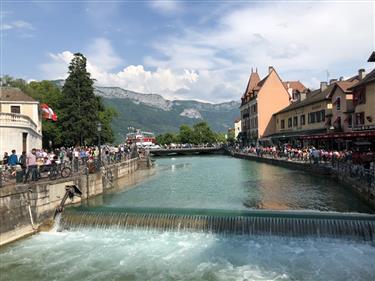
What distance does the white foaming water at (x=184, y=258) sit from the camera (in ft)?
46.2

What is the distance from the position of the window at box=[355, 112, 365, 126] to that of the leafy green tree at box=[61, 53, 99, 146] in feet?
113

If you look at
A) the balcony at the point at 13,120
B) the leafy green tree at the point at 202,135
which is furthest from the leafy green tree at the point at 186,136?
the balcony at the point at 13,120

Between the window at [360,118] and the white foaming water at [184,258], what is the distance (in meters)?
31.6

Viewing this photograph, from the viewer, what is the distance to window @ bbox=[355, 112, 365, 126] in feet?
147

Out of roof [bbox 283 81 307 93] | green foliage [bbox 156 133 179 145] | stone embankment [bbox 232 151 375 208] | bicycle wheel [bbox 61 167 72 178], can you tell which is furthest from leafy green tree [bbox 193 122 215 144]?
bicycle wheel [bbox 61 167 72 178]

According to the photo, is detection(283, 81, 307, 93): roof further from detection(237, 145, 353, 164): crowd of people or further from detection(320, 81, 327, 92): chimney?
detection(237, 145, 353, 164): crowd of people

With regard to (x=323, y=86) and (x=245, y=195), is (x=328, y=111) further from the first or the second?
(x=245, y=195)

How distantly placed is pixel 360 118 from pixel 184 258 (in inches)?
1427

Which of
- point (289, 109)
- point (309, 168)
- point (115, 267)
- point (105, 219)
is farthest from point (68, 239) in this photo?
point (289, 109)

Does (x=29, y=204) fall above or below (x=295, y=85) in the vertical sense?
below

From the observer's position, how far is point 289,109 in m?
71.4

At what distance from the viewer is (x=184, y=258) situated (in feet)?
50.9

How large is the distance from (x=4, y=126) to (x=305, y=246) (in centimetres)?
2565

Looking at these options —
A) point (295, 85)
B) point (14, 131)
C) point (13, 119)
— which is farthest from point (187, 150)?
point (13, 119)
